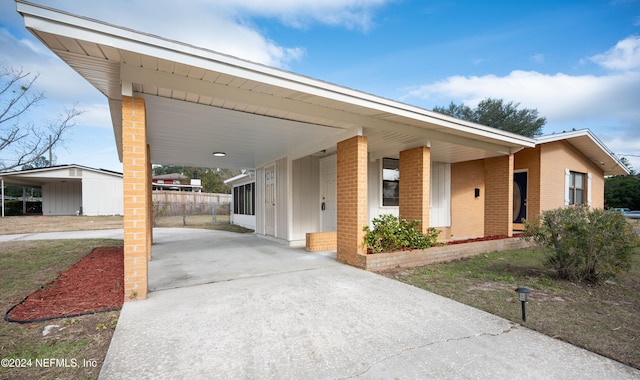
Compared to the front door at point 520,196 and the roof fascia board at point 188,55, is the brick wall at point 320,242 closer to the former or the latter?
the roof fascia board at point 188,55

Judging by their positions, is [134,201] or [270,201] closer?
[134,201]

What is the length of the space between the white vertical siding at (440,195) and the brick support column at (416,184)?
2.96 metres

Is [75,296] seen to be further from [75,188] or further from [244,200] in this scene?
[75,188]

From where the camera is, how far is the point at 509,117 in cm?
2647

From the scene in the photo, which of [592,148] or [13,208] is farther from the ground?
[592,148]

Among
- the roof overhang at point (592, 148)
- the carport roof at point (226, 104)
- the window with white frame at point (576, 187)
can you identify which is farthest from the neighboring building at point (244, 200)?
the window with white frame at point (576, 187)

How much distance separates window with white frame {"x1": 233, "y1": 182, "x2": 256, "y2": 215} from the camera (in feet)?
41.9

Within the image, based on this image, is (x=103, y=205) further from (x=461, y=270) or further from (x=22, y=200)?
(x=461, y=270)

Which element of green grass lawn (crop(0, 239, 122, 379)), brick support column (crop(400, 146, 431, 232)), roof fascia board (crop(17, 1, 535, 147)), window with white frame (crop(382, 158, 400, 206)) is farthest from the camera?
window with white frame (crop(382, 158, 400, 206))

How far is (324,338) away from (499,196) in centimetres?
766

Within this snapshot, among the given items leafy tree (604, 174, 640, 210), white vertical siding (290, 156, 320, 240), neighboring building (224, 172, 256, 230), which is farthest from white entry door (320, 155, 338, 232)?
leafy tree (604, 174, 640, 210)

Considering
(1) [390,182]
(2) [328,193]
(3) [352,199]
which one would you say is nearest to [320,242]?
(2) [328,193]

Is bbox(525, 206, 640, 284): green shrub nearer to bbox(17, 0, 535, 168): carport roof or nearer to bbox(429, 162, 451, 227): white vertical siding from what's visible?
bbox(17, 0, 535, 168): carport roof

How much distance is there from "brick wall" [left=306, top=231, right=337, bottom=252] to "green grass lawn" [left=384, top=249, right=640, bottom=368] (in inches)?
89.2
